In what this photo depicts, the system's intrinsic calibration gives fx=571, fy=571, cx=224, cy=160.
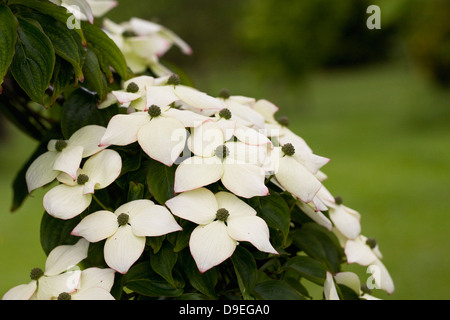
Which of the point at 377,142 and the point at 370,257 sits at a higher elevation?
the point at 370,257

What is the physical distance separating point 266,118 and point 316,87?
12.6 m

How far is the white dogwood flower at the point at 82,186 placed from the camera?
0.61 metres

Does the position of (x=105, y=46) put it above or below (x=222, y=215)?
above

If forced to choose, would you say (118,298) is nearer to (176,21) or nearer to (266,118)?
(266,118)

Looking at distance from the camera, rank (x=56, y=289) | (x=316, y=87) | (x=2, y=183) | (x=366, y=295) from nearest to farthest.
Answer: (x=56, y=289) → (x=366, y=295) → (x=2, y=183) → (x=316, y=87)

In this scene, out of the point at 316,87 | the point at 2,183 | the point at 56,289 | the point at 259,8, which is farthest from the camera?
the point at 316,87

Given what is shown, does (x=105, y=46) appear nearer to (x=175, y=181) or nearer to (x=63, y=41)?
(x=63, y=41)

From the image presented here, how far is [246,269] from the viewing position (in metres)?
0.60

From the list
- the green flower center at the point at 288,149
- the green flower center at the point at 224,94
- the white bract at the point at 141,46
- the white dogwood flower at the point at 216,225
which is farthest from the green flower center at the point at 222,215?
the white bract at the point at 141,46

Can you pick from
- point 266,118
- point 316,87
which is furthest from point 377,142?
point 316,87

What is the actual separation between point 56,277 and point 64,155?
0.45ft

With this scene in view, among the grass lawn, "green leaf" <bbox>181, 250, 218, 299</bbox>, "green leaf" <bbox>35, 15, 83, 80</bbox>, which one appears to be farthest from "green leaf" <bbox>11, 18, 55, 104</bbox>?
the grass lawn

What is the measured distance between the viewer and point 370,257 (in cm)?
75

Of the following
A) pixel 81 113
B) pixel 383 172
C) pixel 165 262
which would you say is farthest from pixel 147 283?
pixel 383 172
